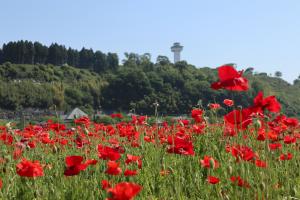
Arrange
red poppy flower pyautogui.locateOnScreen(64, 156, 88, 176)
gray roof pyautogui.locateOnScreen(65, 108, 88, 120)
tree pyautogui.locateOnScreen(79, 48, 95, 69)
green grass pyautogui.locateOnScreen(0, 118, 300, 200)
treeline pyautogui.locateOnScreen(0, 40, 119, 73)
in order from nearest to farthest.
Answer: red poppy flower pyautogui.locateOnScreen(64, 156, 88, 176), green grass pyautogui.locateOnScreen(0, 118, 300, 200), gray roof pyautogui.locateOnScreen(65, 108, 88, 120), treeline pyautogui.locateOnScreen(0, 40, 119, 73), tree pyautogui.locateOnScreen(79, 48, 95, 69)

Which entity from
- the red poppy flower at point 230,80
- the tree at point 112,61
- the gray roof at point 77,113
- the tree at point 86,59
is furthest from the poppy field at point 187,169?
the tree at point 112,61

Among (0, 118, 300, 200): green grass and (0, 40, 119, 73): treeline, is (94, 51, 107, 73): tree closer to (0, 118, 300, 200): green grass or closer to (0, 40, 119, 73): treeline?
(0, 40, 119, 73): treeline

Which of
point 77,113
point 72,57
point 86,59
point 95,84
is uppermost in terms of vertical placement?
point 72,57

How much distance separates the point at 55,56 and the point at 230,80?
135 meters

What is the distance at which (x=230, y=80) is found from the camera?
9.45ft

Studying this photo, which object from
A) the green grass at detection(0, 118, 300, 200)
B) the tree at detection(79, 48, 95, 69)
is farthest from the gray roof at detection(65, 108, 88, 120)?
the tree at detection(79, 48, 95, 69)

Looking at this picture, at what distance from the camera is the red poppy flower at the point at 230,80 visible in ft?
9.39

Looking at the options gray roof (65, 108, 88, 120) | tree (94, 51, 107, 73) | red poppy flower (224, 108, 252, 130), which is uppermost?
tree (94, 51, 107, 73)

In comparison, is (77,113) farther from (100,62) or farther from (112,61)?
(112,61)

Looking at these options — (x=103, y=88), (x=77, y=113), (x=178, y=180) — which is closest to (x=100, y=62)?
(x=103, y=88)

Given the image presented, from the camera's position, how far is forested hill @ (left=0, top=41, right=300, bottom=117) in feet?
315

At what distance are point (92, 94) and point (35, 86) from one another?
1385 centimetres

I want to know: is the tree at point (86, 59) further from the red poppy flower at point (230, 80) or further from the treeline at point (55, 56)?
the red poppy flower at point (230, 80)

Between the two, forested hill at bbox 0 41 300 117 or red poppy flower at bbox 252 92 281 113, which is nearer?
red poppy flower at bbox 252 92 281 113
